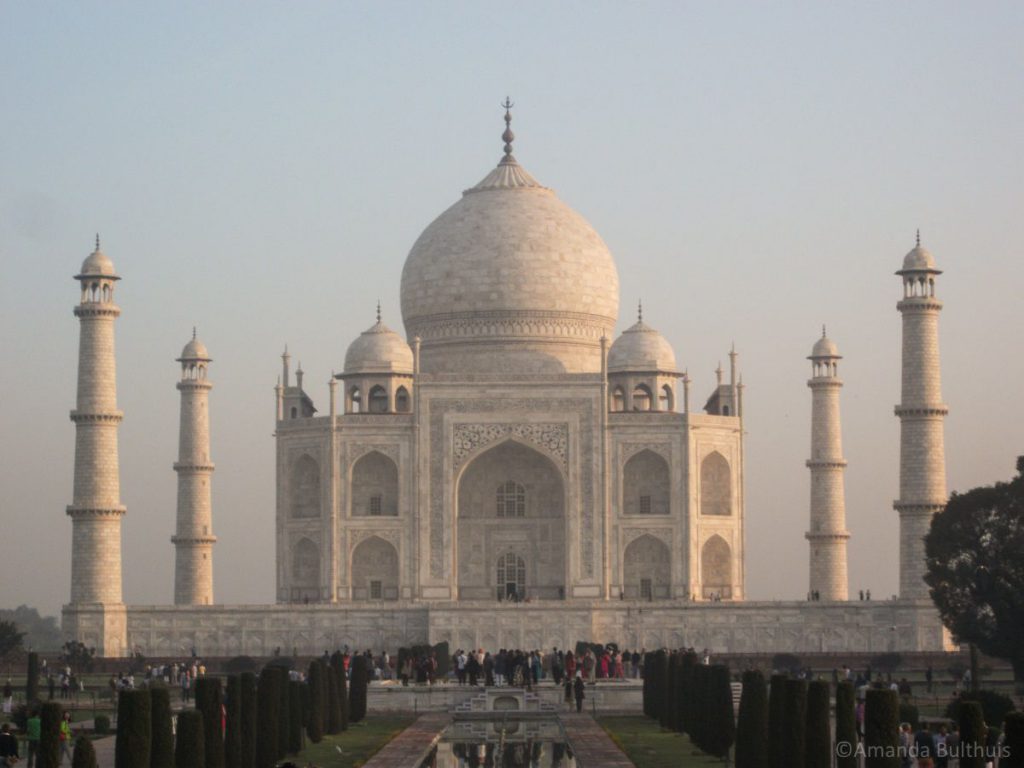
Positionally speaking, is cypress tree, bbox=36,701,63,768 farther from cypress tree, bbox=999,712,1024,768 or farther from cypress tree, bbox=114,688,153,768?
cypress tree, bbox=999,712,1024,768

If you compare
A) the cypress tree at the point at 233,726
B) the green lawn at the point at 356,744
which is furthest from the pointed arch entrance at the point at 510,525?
the cypress tree at the point at 233,726

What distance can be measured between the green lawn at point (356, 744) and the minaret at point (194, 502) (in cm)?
1521

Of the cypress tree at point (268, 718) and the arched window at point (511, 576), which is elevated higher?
the arched window at point (511, 576)

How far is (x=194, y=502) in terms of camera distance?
46375mm

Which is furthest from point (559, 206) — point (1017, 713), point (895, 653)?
point (1017, 713)

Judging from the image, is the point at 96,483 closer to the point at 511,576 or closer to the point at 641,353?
the point at 511,576

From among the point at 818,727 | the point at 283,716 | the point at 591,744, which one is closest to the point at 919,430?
the point at 591,744

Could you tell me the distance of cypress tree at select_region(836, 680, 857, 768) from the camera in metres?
19.1

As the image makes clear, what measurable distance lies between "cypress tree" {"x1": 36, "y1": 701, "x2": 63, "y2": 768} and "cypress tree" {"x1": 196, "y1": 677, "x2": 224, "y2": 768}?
1717 millimetres

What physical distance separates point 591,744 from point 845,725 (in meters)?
5.75

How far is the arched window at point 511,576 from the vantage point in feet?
147

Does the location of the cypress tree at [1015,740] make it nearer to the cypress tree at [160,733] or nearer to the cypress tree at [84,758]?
the cypress tree at [84,758]

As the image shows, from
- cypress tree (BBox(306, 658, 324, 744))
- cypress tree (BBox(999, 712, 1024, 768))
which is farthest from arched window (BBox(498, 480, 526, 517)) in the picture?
cypress tree (BBox(999, 712, 1024, 768))

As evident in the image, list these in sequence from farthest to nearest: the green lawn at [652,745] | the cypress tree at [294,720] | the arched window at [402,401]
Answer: the arched window at [402,401] → the cypress tree at [294,720] → the green lawn at [652,745]
